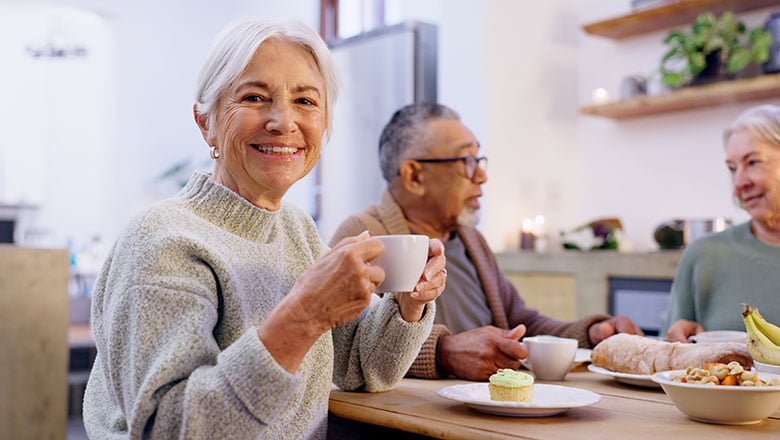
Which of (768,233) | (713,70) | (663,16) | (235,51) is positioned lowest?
(768,233)

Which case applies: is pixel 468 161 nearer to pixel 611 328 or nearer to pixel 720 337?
pixel 611 328

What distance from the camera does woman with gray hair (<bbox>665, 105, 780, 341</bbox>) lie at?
2.14 meters

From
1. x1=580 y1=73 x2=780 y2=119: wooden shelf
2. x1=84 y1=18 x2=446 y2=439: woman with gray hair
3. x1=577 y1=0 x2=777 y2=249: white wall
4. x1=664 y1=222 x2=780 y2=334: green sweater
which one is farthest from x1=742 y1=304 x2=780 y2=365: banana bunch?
x1=577 y1=0 x2=777 y2=249: white wall

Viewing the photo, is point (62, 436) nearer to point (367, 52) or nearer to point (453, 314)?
point (453, 314)

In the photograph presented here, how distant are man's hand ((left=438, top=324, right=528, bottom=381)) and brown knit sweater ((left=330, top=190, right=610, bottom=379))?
0.46m

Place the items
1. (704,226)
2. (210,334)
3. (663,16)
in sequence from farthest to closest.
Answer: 1. (663,16)
2. (704,226)
3. (210,334)

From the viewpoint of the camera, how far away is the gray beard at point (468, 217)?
87.0 inches

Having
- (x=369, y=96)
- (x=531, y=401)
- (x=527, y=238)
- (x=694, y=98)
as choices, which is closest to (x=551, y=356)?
(x=531, y=401)

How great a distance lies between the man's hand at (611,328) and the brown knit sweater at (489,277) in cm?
2

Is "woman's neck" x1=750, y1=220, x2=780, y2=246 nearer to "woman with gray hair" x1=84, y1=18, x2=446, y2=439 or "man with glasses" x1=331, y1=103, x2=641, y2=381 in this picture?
"man with glasses" x1=331, y1=103, x2=641, y2=381

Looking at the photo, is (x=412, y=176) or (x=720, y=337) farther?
(x=412, y=176)

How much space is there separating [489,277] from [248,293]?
1.08 m

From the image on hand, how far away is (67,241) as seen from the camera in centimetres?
765

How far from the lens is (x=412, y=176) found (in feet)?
7.25
